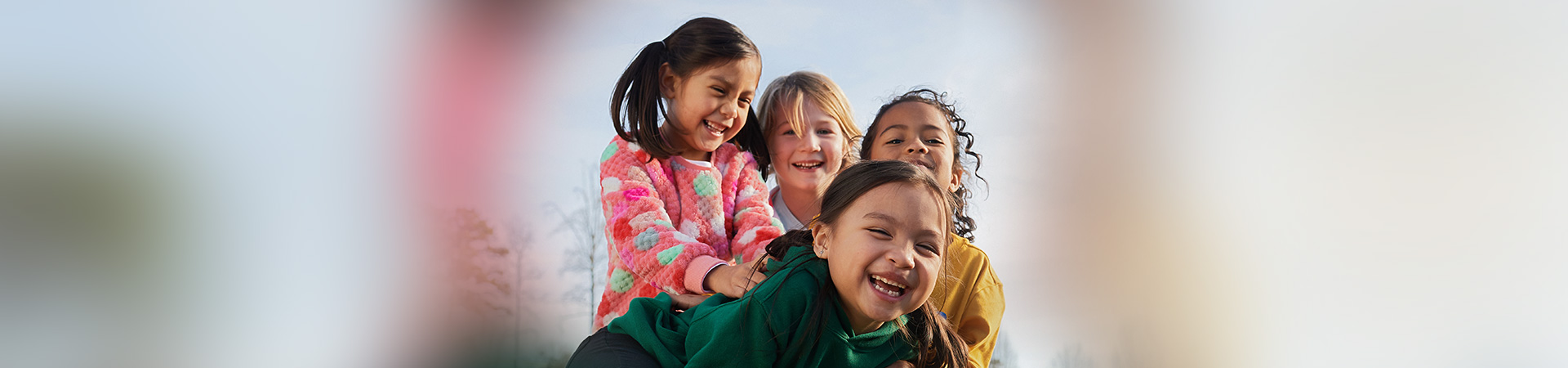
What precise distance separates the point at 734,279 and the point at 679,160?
0.55 m

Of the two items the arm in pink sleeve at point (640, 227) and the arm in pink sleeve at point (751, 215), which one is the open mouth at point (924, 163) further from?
the arm in pink sleeve at point (640, 227)

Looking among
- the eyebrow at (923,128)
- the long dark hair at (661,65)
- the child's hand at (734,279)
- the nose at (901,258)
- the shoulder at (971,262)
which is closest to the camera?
the nose at (901,258)

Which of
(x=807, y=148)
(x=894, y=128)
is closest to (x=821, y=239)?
(x=894, y=128)

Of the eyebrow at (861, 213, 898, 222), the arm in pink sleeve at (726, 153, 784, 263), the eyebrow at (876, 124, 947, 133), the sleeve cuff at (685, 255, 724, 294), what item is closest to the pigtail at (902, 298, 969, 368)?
the eyebrow at (861, 213, 898, 222)

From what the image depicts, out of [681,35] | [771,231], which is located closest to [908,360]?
[771,231]

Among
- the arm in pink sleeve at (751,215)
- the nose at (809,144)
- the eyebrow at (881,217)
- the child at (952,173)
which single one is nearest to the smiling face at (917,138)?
the child at (952,173)

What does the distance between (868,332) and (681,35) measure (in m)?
0.97

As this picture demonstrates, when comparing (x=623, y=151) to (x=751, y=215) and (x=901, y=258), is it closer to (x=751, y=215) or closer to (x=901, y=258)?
(x=751, y=215)

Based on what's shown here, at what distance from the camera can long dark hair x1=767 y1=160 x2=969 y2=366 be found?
1522 millimetres

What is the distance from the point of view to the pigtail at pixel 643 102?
2148 millimetres

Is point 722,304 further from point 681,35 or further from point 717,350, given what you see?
point 681,35

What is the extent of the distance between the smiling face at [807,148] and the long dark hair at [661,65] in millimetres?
382

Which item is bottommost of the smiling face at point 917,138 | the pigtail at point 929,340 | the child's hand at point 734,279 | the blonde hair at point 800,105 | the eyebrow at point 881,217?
the pigtail at point 929,340

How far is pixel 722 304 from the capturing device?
5.48 ft
